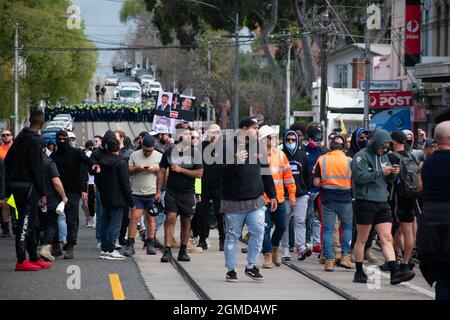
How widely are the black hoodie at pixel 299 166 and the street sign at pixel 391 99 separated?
68.5 ft

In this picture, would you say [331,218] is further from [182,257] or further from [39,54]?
[39,54]

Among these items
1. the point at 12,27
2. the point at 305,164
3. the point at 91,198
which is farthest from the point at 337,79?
the point at 305,164

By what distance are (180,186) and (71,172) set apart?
5.51ft

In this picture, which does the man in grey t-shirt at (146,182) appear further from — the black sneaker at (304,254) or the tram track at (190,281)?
the black sneaker at (304,254)

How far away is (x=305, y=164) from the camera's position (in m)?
17.1

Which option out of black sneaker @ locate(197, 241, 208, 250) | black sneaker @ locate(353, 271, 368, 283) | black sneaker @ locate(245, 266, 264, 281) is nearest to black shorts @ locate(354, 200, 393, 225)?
black sneaker @ locate(353, 271, 368, 283)

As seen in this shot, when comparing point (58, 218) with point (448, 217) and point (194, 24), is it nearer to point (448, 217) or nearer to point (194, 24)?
point (448, 217)

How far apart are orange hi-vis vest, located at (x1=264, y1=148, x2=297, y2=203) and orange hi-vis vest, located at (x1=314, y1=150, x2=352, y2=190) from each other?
0.62m

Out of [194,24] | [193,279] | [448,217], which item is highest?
[194,24]

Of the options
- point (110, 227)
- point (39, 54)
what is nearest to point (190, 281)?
point (110, 227)

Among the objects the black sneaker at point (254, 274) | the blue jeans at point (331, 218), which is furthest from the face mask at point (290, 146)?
the black sneaker at point (254, 274)

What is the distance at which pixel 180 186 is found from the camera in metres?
16.3
